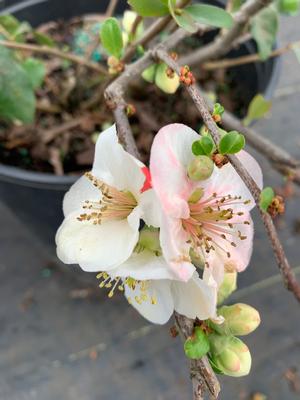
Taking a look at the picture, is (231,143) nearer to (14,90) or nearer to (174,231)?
(174,231)

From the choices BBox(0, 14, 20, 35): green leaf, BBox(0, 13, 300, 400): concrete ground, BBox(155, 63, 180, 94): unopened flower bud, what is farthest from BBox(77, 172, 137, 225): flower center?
BBox(0, 13, 300, 400): concrete ground

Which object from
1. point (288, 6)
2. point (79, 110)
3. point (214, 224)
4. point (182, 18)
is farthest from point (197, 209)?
point (79, 110)

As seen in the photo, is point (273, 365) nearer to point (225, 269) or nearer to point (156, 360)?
point (156, 360)

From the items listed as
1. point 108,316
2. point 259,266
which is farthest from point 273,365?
point 108,316

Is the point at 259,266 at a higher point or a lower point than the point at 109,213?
lower

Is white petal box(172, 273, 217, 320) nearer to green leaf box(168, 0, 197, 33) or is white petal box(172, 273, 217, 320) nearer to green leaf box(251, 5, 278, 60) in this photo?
green leaf box(168, 0, 197, 33)

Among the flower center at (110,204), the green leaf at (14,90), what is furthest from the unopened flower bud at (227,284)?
the green leaf at (14,90)
